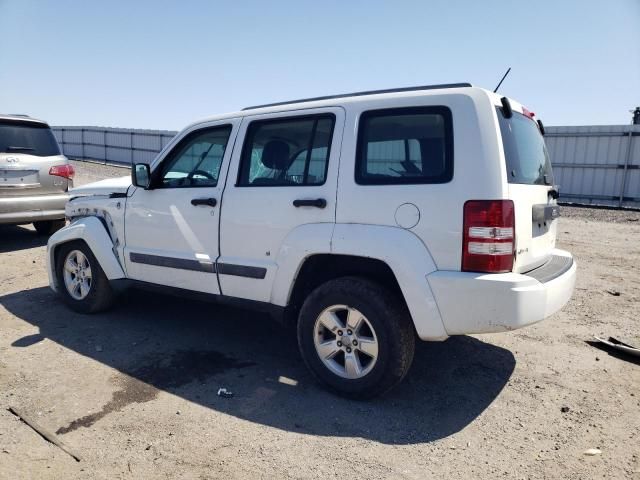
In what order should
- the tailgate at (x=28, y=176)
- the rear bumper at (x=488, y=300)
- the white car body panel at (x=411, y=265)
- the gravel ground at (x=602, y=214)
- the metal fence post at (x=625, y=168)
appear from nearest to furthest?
the rear bumper at (x=488, y=300)
the white car body panel at (x=411, y=265)
the tailgate at (x=28, y=176)
the gravel ground at (x=602, y=214)
the metal fence post at (x=625, y=168)

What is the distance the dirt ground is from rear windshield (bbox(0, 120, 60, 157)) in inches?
131

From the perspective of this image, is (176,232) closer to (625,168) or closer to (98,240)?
(98,240)

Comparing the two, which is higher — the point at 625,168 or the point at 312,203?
the point at 625,168

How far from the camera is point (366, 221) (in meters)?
2.99

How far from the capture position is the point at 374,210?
9.73ft

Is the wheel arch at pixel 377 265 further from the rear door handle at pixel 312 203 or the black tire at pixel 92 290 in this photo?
the black tire at pixel 92 290

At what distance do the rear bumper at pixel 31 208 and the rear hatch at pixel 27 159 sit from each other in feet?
0.27

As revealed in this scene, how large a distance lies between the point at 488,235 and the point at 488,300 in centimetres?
38

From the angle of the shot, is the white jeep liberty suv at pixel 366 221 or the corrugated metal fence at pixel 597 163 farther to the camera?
the corrugated metal fence at pixel 597 163

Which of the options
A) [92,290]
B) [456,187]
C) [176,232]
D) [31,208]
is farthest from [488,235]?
[31,208]

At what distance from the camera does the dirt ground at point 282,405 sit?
249cm

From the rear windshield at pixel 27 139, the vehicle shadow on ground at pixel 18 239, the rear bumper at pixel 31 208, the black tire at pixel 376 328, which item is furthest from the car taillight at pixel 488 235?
the vehicle shadow on ground at pixel 18 239

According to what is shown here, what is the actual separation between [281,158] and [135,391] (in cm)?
198

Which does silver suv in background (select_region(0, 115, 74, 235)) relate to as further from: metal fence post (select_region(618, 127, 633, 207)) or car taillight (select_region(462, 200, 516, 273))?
metal fence post (select_region(618, 127, 633, 207))
